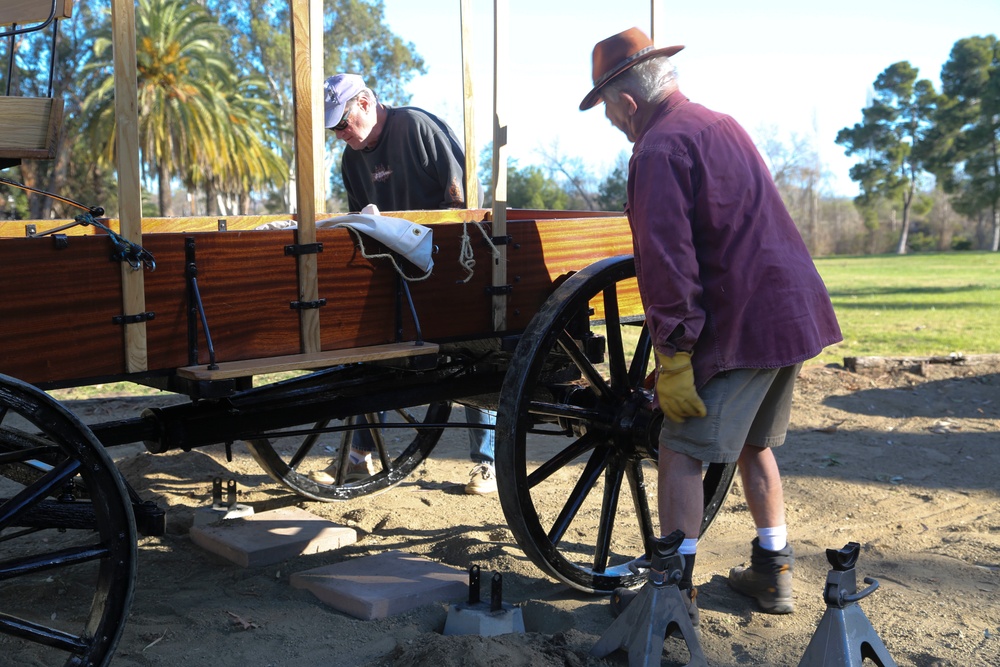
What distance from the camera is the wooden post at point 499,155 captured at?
315 cm

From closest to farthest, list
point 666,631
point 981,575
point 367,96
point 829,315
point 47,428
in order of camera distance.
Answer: point 47,428 → point 666,631 → point 829,315 → point 981,575 → point 367,96

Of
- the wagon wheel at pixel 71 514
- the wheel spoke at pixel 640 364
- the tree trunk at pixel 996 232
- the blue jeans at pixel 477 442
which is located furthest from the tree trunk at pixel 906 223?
the wagon wheel at pixel 71 514

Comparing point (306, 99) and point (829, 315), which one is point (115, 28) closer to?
point (306, 99)

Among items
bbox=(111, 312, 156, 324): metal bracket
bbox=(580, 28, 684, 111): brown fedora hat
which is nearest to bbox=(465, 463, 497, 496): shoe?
bbox=(580, 28, 684, 111): brown fedora hat

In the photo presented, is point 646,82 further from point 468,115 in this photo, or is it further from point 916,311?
point 916,311

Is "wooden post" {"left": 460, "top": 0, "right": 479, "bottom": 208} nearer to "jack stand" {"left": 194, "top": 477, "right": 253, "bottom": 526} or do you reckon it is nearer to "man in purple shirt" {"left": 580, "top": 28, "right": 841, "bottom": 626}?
"man in purple shirt" {"left": 580, "top": 28, "right": 841, "bottom": 626}

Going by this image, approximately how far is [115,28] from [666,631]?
6.83 feet

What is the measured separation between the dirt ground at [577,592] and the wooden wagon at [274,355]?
0.89 feet

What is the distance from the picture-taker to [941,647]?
9.30 ft

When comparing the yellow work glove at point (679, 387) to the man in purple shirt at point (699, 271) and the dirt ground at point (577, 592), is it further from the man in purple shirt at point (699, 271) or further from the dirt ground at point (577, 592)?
the dirt ground at point (577, 592)

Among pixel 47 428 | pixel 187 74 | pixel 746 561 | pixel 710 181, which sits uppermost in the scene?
pixel 187 74

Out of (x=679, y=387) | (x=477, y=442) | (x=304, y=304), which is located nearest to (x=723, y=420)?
(x=679, y=387)

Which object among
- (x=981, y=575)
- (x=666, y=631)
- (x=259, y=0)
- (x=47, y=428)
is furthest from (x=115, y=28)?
(x=259, y=0)

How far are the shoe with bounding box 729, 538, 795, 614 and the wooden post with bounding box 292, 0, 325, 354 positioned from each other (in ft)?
5.31
